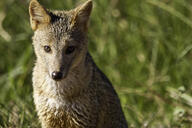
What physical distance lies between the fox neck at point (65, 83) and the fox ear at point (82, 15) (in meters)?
0.35

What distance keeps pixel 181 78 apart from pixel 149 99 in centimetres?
63

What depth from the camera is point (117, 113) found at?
5.26m

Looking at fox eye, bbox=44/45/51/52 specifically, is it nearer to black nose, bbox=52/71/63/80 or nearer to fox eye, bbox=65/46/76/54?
fox eye, bbox=65/46/76/54

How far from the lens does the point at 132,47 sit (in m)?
7.99

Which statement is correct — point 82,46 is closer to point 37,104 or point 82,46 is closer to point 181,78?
point 37,104

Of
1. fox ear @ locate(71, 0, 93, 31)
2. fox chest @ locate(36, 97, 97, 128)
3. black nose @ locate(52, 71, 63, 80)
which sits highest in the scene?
fox ear @ locate(71, 0, 93, 31)

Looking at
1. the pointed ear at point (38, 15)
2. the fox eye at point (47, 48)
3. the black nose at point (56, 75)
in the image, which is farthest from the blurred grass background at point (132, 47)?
the black nose at point (56, 75)

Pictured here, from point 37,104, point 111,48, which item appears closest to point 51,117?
point 37,104

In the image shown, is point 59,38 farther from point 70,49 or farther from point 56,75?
point 56,75

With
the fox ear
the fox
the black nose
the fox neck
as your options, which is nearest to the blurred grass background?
the fox

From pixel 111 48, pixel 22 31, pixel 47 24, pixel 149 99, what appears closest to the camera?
pixel 47 24

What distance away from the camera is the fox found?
4605 millimetres

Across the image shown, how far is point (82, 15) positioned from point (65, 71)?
0.67 meters

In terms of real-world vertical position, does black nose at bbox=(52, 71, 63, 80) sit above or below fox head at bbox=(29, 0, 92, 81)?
below
